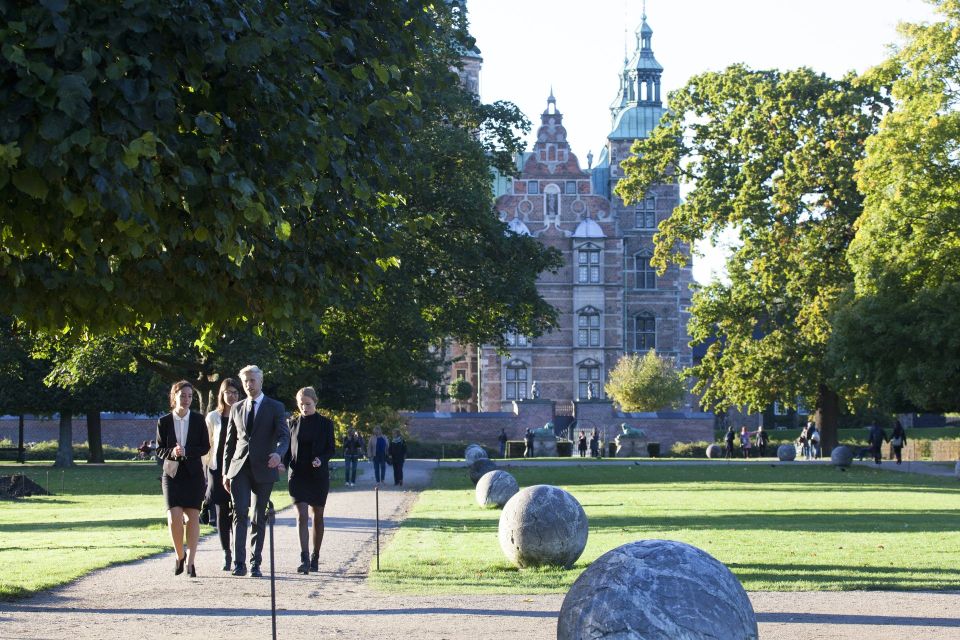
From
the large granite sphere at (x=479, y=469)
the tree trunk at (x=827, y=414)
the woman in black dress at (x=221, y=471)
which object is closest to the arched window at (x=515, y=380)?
the tree trunk at (x=827, y=414)

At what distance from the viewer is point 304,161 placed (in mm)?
8258

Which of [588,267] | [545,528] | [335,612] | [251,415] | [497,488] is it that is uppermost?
[588,267]

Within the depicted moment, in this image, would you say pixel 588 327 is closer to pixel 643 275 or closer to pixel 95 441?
pixel 643 275

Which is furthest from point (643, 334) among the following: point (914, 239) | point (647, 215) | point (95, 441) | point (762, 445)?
point (914, 239)

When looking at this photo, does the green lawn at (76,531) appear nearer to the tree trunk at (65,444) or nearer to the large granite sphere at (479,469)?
the large granite sphere at (479,469)

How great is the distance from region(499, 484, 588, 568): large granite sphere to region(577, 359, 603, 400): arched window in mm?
A: 73133

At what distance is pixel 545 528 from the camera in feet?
44.7

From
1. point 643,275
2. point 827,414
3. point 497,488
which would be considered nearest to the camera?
point 497,488

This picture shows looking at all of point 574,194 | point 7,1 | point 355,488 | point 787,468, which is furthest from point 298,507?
point 574,194

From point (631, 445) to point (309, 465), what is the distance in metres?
51.0

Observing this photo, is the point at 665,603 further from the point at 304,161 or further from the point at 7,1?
the point at 7,1

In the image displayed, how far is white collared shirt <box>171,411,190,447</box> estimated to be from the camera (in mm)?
13102

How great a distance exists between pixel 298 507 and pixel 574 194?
2852 inches

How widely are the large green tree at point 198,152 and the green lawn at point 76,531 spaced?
418cm
